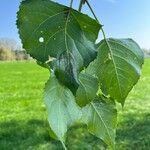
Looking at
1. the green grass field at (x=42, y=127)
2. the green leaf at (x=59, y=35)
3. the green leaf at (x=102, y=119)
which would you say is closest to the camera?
the green leaf at (x=59, y=35)

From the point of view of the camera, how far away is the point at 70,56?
0.40m

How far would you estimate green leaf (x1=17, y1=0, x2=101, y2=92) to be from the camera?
0.39 m

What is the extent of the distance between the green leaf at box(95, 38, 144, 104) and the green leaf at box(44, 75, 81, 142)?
0.16 ft

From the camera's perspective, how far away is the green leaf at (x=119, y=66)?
0.49 meters

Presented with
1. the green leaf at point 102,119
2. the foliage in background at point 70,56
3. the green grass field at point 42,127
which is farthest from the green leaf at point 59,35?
the green grass field at point 42,127

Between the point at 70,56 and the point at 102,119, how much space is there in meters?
0.23

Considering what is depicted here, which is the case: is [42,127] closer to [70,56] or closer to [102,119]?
[102,119]

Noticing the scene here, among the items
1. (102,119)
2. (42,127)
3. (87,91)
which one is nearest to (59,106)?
(87,91)

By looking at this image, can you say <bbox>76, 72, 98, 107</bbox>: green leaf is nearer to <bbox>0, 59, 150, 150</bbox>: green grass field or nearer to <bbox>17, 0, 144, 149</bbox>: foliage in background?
<bbox>17, 0, 144, 149</bbox>: foliage in background

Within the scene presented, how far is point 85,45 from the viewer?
408 millimetres

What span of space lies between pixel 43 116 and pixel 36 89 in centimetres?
417

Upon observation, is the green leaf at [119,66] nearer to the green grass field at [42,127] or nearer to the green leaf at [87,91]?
the green leaf at [87,91]

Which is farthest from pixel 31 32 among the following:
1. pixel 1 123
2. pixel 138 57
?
pixel 1 123

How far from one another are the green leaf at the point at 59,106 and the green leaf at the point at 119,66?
1.9 inches
